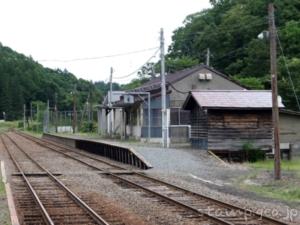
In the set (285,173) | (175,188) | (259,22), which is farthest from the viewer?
(259,22)

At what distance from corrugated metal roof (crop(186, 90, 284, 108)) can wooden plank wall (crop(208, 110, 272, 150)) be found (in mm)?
476

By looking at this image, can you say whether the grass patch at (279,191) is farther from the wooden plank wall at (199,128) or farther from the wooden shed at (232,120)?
the wooden plank wall at (199,128)

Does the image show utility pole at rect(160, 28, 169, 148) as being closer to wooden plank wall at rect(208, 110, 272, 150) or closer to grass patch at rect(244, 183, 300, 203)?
wooden plank wall at rect(208, 110, 272, 150)

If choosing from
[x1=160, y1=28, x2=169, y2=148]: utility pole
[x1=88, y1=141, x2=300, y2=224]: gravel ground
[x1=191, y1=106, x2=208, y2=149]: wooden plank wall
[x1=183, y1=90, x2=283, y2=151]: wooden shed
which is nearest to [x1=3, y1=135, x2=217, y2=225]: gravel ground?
[x1=88, y1=141, x2=300, y2=224]: gravel ground

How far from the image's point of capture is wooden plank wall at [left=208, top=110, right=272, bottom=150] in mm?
30828

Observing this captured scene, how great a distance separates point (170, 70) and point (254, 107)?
144 feet

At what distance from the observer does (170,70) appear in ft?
245

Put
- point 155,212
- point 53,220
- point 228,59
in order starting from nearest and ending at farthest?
point 53,220, point 155,212, point 228,59

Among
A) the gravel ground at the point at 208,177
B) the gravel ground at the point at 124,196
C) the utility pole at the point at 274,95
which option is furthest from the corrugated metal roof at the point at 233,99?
the utility pole at the point at 274,95

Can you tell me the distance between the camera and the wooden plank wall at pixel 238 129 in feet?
101

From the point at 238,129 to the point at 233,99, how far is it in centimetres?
173

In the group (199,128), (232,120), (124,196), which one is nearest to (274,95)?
(124,196)

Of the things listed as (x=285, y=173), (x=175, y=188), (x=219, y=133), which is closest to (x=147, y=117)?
(x=219, y=133)

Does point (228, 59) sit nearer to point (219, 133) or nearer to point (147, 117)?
point (147, 117)
